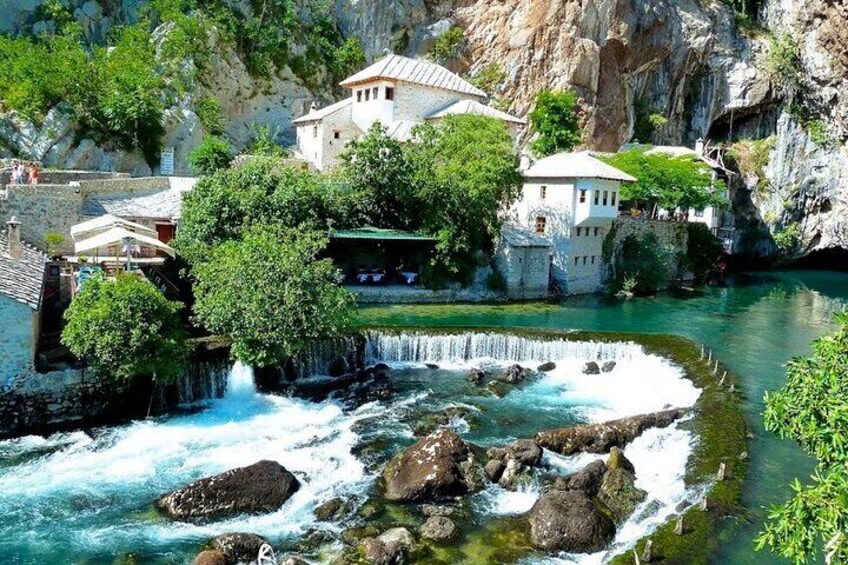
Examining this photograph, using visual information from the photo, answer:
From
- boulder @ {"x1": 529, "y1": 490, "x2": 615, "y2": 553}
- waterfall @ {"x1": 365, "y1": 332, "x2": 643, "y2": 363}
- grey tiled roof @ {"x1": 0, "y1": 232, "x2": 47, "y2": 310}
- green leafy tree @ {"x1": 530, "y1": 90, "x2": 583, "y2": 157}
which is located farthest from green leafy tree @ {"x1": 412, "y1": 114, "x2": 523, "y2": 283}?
boulder @ {"x1": 529, "y1": 490, "x2": 615, "y2": 553}

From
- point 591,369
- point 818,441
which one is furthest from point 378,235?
point 818,441

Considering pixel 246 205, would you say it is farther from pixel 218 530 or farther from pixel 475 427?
pixel 218 530

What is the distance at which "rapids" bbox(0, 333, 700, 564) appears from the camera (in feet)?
47.9

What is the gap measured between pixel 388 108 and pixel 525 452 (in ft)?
115

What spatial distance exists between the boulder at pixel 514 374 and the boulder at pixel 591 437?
18.8ft

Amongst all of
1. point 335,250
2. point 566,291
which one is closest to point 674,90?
point 566,291

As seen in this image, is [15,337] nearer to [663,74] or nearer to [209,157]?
[209,157]

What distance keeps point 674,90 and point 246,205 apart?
50.9 m

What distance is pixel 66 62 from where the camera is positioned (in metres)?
43.8

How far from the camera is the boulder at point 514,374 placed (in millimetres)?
25794

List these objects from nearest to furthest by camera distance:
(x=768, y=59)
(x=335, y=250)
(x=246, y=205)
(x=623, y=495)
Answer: (x=623, y=495)
(x=246, y=205)
(x=335, y=250)
(x=768, y=59)

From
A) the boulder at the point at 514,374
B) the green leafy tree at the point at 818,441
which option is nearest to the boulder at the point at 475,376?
the boulder at the point at 514,374

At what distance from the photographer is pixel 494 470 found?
1731 cm

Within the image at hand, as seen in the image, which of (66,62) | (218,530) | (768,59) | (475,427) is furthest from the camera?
(768,59)
